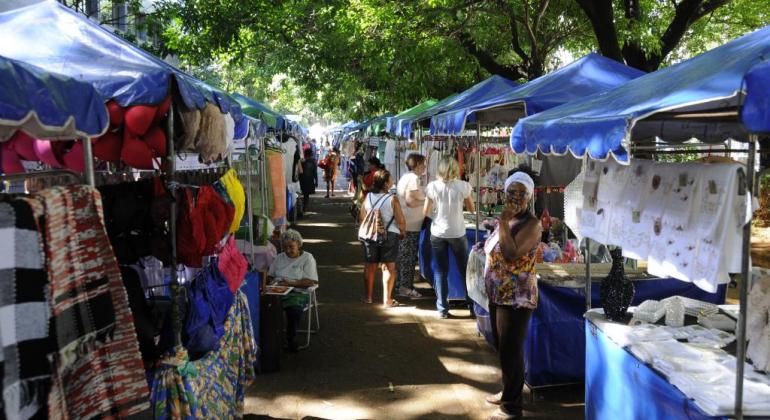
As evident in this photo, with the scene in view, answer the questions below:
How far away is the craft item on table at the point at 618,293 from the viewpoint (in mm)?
4422

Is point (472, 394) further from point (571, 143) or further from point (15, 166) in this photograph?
point (15, 166)

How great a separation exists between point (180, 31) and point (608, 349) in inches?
452

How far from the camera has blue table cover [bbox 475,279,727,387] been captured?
18.4 feet

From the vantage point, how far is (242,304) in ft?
17.1

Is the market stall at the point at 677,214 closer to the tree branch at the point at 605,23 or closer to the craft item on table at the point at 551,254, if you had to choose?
the craft item on table at the point at 551,254

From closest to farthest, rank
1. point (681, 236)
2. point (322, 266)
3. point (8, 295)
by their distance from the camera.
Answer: point (8, 295) → point (681, 236) → point (322, 266)

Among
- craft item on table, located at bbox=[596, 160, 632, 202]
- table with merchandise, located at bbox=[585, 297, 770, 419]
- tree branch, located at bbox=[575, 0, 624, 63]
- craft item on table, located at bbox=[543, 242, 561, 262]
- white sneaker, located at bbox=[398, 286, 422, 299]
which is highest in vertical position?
tree branch, located at bbox=[575, 0, 624, 63]

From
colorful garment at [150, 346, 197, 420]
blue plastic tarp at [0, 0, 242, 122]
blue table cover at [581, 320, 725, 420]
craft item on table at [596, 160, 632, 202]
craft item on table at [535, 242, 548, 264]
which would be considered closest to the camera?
blue table cover at [581, 320, 725, 420]

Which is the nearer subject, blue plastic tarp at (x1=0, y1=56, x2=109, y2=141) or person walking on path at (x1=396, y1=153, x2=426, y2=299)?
blue plastic tarp at (x1=0, y1=56, x2=109, y2=141)

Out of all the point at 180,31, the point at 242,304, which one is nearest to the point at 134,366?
the point at 242,304

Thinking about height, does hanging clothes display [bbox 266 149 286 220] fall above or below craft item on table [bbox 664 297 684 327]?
above

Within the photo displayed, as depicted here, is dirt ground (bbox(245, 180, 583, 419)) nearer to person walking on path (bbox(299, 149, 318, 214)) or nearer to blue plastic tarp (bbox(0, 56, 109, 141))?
blue plastic tarp (bbox(0, 56, 109, 141))

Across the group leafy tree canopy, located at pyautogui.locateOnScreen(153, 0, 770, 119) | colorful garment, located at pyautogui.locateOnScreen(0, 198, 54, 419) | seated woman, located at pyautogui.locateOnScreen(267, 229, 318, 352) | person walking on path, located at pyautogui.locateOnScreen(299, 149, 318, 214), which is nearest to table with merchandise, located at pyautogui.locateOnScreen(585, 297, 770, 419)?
colorful garment, located at pyautogui.locateOnScreen(0, 198, 54, 419)

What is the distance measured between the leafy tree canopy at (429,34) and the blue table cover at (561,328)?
17.8 feet
